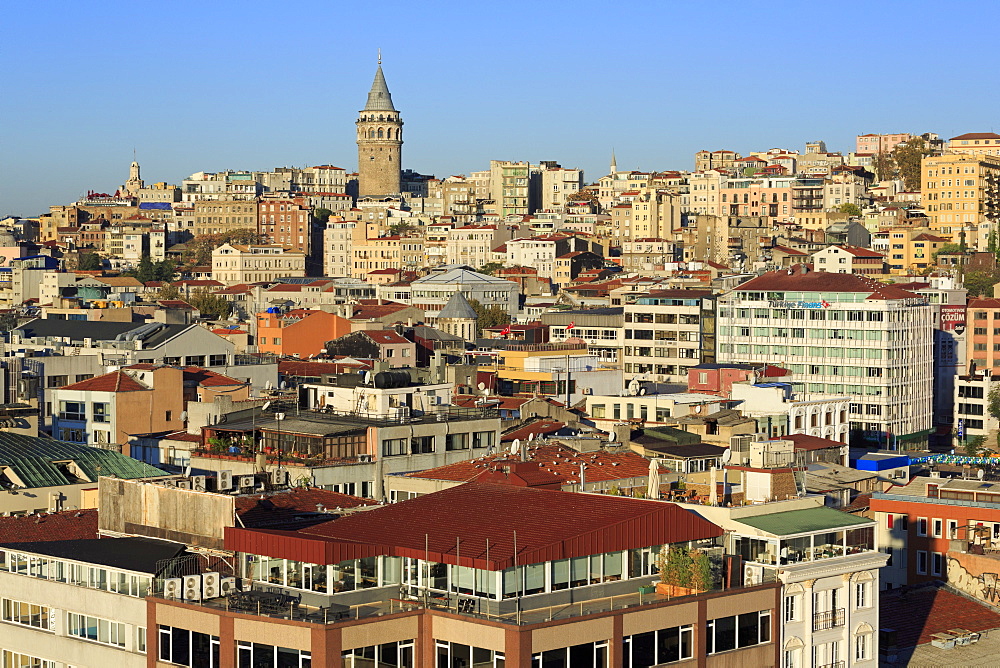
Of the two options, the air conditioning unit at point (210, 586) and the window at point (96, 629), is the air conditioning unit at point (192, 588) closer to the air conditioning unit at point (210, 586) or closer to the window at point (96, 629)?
the air conditioning unit at point (210, 586)

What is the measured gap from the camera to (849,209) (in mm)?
172625

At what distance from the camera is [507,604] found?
25.0m

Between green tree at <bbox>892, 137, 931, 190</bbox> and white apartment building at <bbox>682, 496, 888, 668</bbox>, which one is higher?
green tree at <bbox>892, 137, 931, 190</bbox>

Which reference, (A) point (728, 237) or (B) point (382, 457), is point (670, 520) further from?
(A) point (728, 237)

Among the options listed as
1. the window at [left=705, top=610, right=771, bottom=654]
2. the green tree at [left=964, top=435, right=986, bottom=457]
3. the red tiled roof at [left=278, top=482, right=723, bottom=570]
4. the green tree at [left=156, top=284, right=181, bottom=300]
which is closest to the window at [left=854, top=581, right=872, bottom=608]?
the window at [left=705, top=610, right=771, bottom=654]

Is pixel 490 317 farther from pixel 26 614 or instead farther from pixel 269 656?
pixel 269 656

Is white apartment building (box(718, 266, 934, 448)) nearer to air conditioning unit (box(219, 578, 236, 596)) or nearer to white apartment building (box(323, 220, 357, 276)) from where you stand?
air conditioning unit (box(219, 578, 236, 596))

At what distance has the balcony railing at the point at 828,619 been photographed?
1118 inches

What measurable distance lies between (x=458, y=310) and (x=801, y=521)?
81258 mm

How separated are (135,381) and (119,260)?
5198 inches

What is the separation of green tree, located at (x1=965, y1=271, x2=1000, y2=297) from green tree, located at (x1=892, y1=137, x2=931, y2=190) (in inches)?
1976

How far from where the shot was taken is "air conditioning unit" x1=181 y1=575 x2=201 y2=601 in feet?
85.0

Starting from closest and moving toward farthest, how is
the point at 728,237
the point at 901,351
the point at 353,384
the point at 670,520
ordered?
the point at 670,520 < the point at 353,384 < the point at 901,351 < the point at 728,237

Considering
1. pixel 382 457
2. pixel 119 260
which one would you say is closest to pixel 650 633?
pixel 382 457
